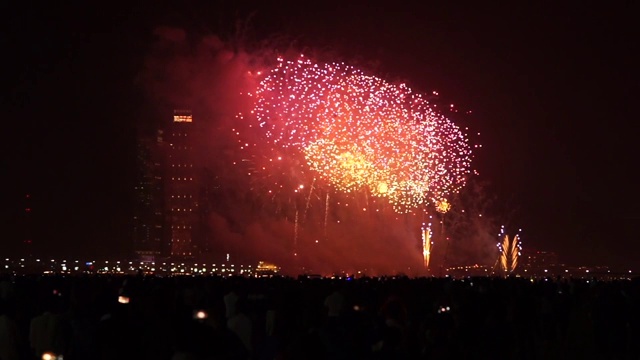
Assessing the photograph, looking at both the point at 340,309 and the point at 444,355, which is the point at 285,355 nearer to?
the point at 444,355

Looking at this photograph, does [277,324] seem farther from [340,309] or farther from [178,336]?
[178,336]

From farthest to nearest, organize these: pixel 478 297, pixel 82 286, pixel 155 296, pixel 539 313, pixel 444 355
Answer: pixel 478 297 < pixel 539 313 < pixel 155 296 < pixel 82 286 < pixel 444 355

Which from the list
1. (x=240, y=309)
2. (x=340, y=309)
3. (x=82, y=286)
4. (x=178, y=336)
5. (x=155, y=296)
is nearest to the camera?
(x=178, y=336)

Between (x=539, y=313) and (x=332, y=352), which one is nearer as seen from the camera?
(x=332, y=352)

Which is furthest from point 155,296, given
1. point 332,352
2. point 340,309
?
point 332,352

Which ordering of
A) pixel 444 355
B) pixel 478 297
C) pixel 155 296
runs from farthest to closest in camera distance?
1. pixel 478 297
2. pixel 155 296
3. pixel 444 355

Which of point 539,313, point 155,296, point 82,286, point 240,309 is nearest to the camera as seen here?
point 82,286

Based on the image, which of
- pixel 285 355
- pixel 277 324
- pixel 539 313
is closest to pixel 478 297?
pixel 539 313

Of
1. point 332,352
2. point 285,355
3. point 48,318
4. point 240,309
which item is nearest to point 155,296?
point 240,309
